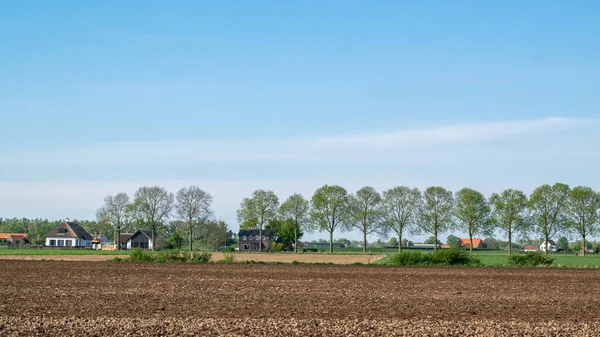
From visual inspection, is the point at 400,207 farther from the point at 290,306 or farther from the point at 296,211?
the point at 290,306

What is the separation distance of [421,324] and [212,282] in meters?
20.1

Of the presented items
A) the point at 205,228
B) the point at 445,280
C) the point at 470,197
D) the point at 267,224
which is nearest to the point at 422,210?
the point at 470,197

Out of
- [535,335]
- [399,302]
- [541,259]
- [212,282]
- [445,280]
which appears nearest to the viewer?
[535,335]

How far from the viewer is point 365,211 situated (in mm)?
121688

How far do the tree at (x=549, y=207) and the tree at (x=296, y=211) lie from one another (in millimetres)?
40521

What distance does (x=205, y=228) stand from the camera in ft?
437

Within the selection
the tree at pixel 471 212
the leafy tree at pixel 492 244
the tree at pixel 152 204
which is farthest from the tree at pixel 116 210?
the leafy tree at pixel 492 244

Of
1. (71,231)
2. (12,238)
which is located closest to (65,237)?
(71,231)

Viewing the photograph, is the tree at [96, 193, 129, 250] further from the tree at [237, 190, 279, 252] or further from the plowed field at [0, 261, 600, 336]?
the plowed field at [0, 261, 600, 336]

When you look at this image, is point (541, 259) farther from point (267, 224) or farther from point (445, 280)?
point (267, 224)

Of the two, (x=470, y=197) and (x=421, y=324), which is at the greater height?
(x=470, y=197)

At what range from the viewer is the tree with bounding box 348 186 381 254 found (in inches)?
4776

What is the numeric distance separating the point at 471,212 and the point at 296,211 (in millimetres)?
31863

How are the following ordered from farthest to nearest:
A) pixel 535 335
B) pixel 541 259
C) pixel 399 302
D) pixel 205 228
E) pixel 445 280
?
1. pixel 205 228
2. pixel 541 259
3. pixel 445 280
4. pixel 399 302
5. pixel 535 335
